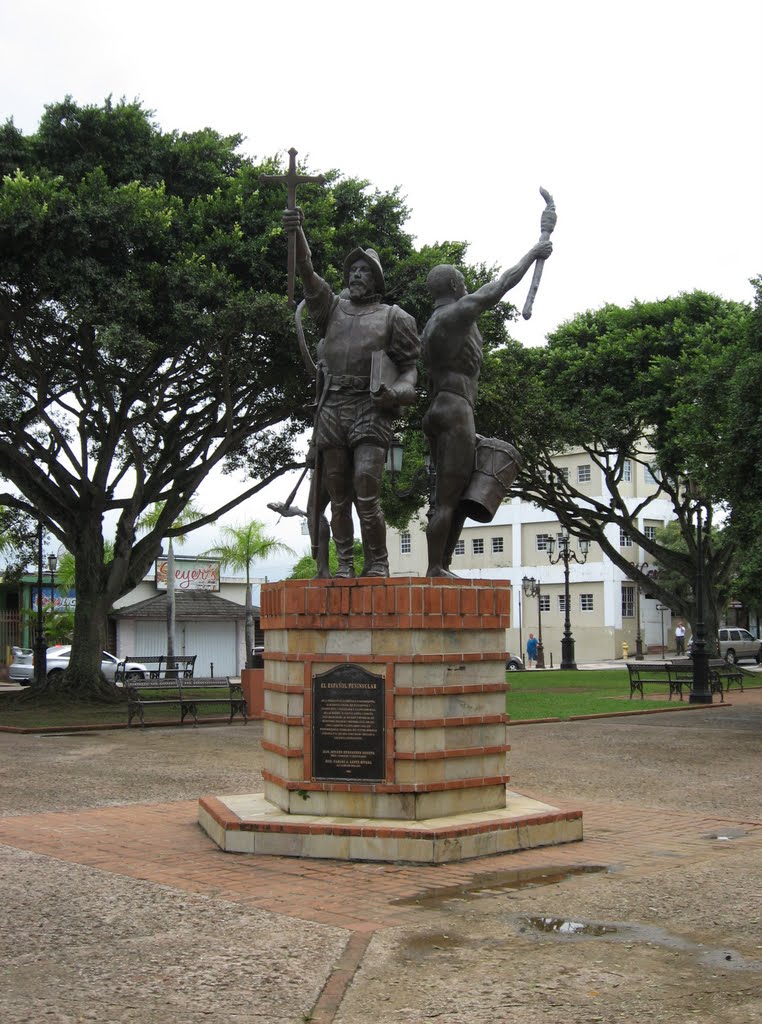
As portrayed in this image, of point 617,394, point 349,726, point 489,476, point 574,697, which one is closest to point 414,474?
point 617,394

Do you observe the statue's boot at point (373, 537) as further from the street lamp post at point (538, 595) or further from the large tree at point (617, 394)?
the street lamp post at point (538, 595)

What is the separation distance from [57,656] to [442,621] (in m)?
30.3

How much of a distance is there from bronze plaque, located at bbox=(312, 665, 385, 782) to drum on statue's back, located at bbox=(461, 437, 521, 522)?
1.83 m

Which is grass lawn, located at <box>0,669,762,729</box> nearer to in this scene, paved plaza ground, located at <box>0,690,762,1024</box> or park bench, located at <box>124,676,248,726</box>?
park bench, located at <box>124,676,248,726</box>

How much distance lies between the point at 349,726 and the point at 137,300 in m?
13.9

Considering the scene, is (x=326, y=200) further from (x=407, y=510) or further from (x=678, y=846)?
(x=678, y=846)

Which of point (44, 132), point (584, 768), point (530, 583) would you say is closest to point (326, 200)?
point (44, 132)

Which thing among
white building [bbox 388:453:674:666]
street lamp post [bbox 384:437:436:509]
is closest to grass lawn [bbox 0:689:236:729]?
street lamp post [bbox 384:437:436:509]

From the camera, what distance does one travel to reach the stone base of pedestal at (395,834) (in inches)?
299

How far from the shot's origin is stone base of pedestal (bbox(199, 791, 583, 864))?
7.58m

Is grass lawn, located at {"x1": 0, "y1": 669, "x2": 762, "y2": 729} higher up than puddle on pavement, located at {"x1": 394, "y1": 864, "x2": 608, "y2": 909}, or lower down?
lower down

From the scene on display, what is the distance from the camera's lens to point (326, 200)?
2225 cm

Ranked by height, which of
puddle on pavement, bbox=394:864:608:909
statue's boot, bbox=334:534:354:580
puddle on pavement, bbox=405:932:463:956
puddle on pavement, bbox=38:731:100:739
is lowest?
puddle on pavement, bbox=38:731:100:739

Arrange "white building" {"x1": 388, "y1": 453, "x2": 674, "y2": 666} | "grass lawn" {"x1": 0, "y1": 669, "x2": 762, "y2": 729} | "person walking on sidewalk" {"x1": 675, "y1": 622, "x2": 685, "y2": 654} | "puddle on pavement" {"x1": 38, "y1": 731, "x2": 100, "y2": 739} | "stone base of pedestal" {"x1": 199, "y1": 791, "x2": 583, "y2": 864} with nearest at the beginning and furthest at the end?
"stone base of pedestal" {"x1": 199, "y1": 791, "x2": 583, "y2": 864} < "puddle on pavement" {"x1": 38, "y1": 731, "x2": 100, "y2": 739} < "grass lawn" {"x1": 0, "y1": 669, "x2": 762, "y2": 729} < "person walking on sidewalk" {"x1": 675, "y1": 622, "x2": 685, "y2": 654} < "white building" {"x1": 388, "y1": 453, "x2": 674, "y2": 666}
